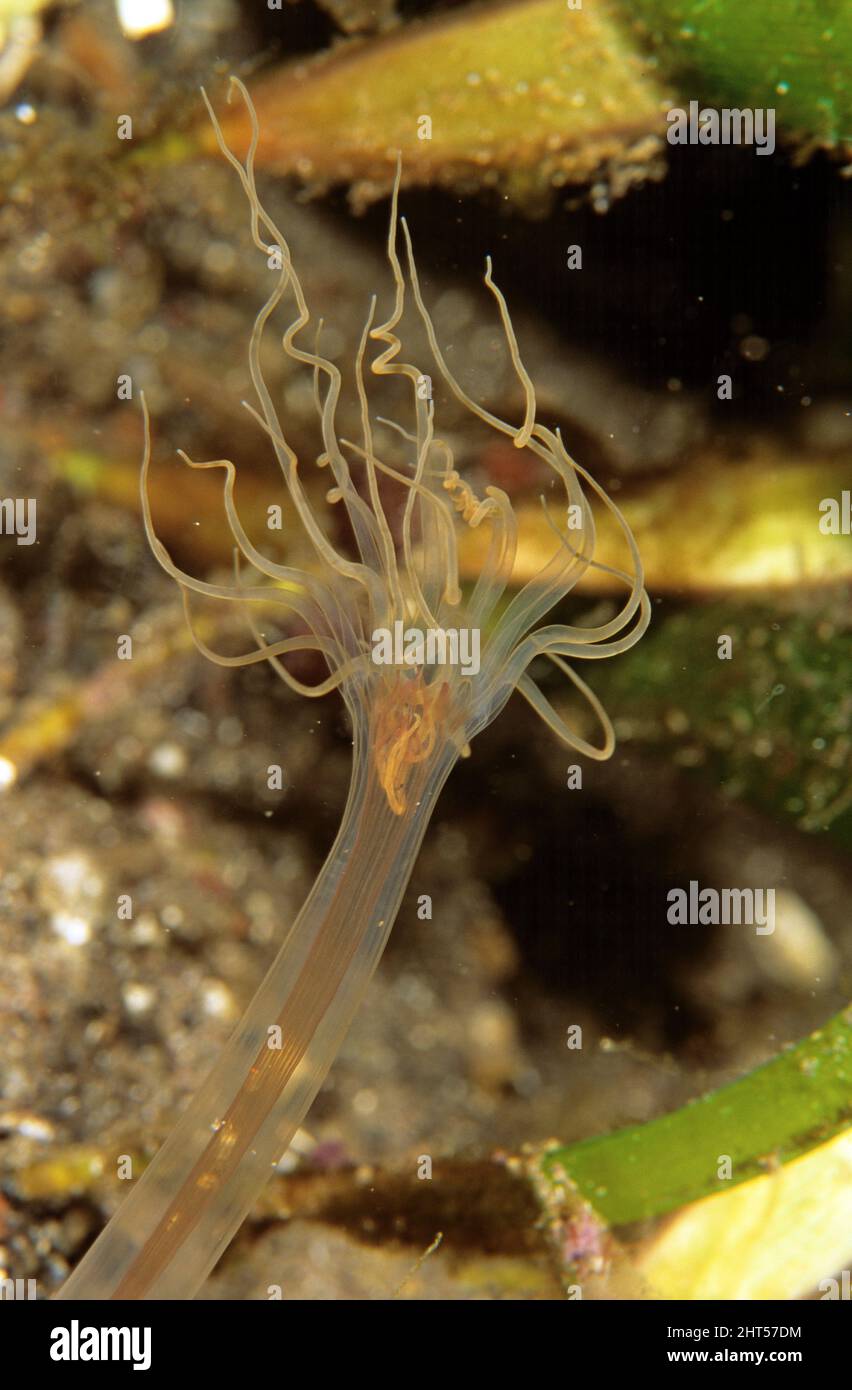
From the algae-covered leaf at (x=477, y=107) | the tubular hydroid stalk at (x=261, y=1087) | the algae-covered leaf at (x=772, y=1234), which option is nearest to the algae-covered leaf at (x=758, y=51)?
the algae-covered leaf at (x=477, y=107)

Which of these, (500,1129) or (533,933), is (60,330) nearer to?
(533,933)

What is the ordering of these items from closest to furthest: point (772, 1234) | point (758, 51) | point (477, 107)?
point (772, 1234), point (758, 51), point (477, 107)

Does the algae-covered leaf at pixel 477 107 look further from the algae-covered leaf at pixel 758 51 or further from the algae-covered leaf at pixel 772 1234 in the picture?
the algae-covered leaf at pixel 772 1234

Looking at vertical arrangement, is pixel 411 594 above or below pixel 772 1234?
above

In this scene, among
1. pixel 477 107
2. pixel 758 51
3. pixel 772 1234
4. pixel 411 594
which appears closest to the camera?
pixel 411 594

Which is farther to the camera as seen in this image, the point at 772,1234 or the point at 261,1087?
the point at 772,1234

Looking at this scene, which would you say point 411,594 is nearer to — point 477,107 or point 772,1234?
point 477,107

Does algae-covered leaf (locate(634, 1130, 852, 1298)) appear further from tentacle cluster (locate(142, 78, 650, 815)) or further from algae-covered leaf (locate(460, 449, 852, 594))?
algae-covered leaf (locate(460, 449, 852, 594))

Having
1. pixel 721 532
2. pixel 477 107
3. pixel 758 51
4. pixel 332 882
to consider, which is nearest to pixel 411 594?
pixel 332 882
